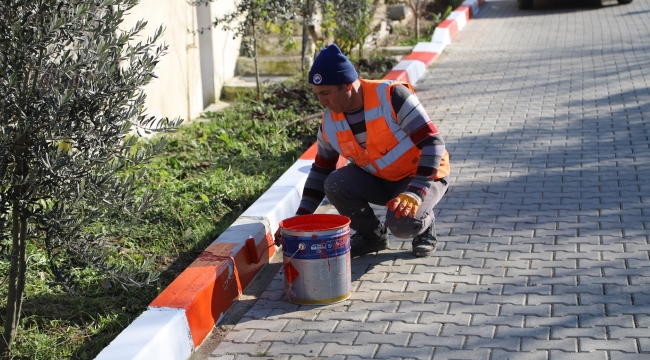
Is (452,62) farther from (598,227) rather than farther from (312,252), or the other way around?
(312,252)

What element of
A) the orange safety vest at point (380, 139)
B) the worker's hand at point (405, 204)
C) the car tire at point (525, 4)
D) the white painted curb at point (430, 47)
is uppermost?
the car tire at point (525, 4)

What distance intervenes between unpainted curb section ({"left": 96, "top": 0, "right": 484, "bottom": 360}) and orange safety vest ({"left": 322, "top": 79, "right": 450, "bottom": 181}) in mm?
808

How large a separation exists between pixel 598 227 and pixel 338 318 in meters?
2.12

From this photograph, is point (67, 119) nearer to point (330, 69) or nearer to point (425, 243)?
point (330, 69)

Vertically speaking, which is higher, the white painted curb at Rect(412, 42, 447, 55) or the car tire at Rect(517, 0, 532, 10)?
the car tire at Rect(517, 0, 532, 10)

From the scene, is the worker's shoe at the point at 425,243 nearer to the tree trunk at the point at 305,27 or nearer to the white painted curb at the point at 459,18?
the tree trunk at the point at 305,27

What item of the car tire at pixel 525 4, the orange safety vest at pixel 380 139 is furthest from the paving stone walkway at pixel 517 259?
the car tire at pixel 525 4

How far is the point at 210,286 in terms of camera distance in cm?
443

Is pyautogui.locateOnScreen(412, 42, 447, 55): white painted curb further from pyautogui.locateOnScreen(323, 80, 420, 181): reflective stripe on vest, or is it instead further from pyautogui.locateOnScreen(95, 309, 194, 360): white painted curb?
pyautogui.locateOnScreen(95, 309, 194, 360): white painted curb

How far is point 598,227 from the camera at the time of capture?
547cm

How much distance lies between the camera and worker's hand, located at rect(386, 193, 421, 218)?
4484mm

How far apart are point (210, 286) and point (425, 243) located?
4.86 feet

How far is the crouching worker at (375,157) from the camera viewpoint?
15.2 feet

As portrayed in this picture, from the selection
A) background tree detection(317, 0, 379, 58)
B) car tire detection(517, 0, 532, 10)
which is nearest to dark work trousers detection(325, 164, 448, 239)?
background tree detection(317, 0, 379, 58)
